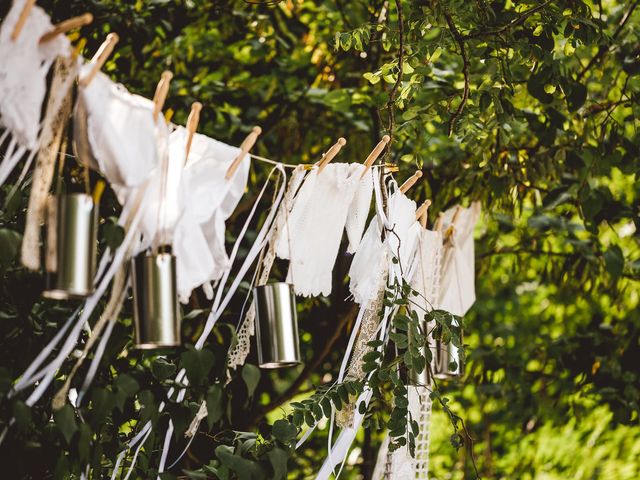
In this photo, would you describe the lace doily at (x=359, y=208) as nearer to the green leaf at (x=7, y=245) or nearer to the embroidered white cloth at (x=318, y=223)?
the embroidered white cloth at (x=318, y=223)

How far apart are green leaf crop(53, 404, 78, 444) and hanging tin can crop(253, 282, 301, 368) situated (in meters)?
0.36

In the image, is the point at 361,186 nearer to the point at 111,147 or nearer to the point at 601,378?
the point at 111,147

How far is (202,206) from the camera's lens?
1478mm

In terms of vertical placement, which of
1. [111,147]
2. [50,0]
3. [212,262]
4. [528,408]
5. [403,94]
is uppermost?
[50,0]

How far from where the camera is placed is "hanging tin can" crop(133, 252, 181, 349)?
1.32 metres

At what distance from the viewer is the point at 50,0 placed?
2.47 m

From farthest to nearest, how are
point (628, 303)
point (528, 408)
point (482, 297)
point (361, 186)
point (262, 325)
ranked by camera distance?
point (482, 297) → point (628, 303) → point (528, 408) → point (361, 186) → point (262, 325)

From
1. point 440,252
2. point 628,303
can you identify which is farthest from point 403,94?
point 628,303

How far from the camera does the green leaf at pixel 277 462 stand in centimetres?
165

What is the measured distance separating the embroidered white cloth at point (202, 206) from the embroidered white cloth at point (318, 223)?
0.25m

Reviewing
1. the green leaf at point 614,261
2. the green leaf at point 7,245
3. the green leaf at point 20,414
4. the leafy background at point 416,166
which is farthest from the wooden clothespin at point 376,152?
the green leaf at point 614,261

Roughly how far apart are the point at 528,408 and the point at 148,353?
1.72 meters

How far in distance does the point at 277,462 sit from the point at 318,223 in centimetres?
53

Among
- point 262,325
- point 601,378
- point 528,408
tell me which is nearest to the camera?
point 262,325
